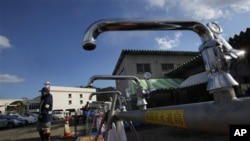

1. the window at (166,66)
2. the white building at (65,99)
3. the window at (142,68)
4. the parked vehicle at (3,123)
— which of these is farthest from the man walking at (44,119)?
the white building at (65,99)

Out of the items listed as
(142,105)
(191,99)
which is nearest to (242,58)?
(142,105)

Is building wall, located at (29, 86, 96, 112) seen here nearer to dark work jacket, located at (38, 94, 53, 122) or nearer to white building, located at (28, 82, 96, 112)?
white building, located at (28, 82, 96, 112)

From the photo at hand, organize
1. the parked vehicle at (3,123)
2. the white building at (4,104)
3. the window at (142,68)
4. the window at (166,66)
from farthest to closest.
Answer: the white building at (4,104) < the parked vehicle at (3,123) < the window at (166,66) < the window at (142,68)

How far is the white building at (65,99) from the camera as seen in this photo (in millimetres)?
56469

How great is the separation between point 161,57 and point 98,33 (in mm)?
19255

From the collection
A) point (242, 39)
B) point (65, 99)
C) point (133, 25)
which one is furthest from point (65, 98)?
point (133, 25)

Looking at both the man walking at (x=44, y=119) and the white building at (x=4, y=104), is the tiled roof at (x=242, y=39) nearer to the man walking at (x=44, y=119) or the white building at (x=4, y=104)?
the man walking at (x=44, y=119)

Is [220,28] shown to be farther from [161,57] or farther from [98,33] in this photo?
[161,57]

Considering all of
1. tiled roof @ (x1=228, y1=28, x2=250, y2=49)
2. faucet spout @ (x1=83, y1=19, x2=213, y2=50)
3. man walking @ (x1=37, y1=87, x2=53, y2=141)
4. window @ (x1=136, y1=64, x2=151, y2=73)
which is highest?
window @ (x1=136, y1=64, x2=151, y2=73)

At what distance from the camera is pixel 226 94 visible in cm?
68

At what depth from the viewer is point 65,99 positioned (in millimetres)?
59125

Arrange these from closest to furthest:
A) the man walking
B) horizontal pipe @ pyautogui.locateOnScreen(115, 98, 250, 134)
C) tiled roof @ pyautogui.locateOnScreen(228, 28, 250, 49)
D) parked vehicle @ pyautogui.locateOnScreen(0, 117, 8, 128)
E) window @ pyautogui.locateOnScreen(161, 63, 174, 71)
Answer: horizontal pipe @ pyautogui.locateOnScreen(115, 98, 250, 134)
the man walking
tiled roof @ pyautogui.locateOnScreen(228, 28, 250, 49)
window @ pyautogui.locateOnScreen(161, 63, 174, 71)
parked vehicle @ pyautogui.locateOnScreen(0, 117, 8, 128)

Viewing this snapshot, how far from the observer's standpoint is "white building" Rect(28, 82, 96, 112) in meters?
56.5

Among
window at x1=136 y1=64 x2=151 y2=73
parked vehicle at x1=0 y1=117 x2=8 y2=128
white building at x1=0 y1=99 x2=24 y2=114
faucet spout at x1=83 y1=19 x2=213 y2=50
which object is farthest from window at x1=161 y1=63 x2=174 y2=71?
white building at x1=0 y1=99 x2=24 y2=114
